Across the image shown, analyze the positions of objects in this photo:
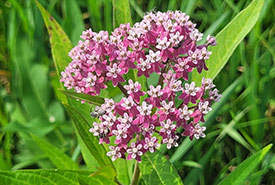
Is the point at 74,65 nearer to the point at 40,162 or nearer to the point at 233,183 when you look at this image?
the point at 233,183

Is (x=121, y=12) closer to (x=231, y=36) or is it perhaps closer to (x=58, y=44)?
(x=58, y=44)

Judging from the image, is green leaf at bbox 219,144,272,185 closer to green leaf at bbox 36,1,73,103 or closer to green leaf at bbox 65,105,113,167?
green leaf at bbox 65,105,113,167

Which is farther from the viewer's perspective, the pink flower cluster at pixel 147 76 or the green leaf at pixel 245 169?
the green leaf at pixel 245 169

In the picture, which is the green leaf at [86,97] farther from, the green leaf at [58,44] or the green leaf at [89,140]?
the green leaf at [58,44]

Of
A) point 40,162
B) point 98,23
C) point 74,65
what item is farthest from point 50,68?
point 74,65

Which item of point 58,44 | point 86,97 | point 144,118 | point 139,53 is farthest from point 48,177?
point 58,44

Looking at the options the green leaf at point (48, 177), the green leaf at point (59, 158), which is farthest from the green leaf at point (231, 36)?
the green leaf at point (59, 158)
